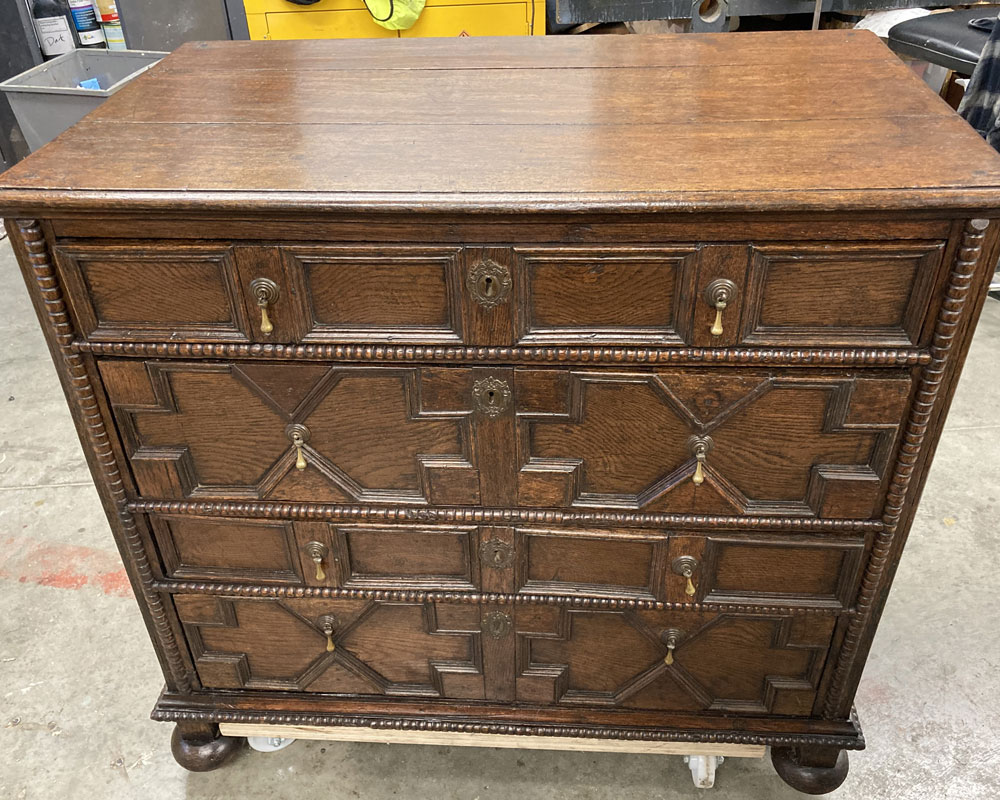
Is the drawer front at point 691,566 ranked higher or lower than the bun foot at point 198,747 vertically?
higher

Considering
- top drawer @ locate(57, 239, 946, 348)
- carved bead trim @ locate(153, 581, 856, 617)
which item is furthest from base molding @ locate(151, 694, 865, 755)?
top drawer @ locate(57, 239, 946, 348)

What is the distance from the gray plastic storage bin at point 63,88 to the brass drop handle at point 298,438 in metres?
2.05

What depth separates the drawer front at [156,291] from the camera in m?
1.15

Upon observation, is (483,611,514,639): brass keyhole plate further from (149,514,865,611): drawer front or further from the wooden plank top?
the wooden plank top

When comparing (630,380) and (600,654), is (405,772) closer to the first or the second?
(600,654)

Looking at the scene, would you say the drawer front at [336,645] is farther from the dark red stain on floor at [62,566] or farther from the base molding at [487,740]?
the dark red stain on floor at [62,566]

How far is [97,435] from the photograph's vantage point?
4.29 feet

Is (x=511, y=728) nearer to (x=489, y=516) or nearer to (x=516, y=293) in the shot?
(x=489, y=516)

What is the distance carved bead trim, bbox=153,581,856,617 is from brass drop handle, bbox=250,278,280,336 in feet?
1.76

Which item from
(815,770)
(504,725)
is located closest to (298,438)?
(504,725)

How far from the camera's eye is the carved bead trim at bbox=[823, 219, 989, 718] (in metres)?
1.09

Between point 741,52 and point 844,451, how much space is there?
747mm

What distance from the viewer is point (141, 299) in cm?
119

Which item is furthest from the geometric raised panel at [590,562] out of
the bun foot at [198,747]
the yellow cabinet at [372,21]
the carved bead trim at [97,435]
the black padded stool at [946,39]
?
the yellow cabinet at [372,21]
